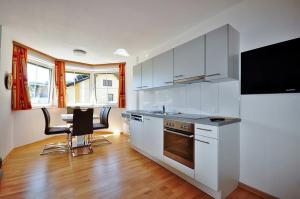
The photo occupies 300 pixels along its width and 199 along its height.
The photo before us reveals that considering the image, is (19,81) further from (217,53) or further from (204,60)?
(217,53)

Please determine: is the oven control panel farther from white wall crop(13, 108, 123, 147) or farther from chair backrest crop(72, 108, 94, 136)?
white wall crop(13, 108, 123, 147)

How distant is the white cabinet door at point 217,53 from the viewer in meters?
1.84

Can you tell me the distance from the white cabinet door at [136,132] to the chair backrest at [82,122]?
0.95m

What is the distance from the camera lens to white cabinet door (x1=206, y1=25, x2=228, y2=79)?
184 centimetres

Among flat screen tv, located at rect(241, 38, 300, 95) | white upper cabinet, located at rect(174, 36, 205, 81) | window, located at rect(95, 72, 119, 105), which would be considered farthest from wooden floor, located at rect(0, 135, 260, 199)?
window, located at rect(95, 72, 119, 105)

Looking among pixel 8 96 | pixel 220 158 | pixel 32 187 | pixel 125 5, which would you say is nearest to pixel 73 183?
pixel 32 187

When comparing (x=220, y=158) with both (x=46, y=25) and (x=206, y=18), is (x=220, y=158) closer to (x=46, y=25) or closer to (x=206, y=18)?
(x=206, y=18)

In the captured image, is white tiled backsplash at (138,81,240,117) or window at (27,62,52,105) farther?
window at (27,62,52,105)

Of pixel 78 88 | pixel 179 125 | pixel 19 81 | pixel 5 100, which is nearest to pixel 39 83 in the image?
pixel 19 81

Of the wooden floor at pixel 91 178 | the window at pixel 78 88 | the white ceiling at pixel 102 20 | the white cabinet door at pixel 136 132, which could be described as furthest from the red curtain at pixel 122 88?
the wooden floor at pixel 91 178

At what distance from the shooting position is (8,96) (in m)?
2.96

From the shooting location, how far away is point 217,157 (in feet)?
5.41

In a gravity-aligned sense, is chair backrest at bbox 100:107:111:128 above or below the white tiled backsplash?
below

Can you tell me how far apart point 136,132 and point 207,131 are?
182cm
